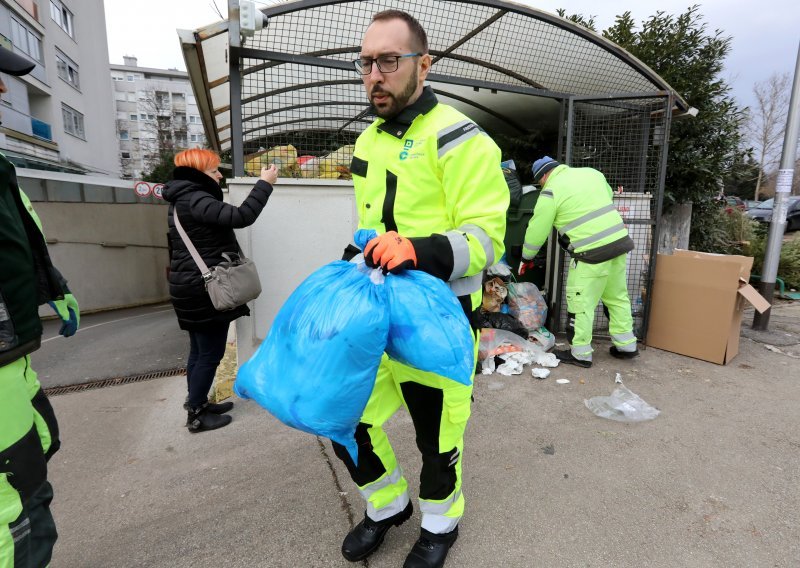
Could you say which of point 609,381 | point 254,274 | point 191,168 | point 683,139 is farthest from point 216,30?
point 683,139

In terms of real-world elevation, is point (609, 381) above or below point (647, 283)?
below

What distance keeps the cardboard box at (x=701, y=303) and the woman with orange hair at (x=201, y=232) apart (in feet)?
11.9

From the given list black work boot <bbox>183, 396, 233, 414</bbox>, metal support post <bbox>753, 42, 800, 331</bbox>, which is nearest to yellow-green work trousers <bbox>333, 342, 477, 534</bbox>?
black work boot <bbox>183, 396, 233, 414</bbox>

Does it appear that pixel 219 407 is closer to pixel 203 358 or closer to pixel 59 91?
pixel 203 358

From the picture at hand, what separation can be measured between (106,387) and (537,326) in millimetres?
3959

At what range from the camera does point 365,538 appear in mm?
1776

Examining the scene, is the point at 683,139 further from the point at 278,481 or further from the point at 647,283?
the point at 278,481

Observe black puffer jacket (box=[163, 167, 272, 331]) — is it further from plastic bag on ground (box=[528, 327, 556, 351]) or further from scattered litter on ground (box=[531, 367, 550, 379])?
plastic bag on ground (box=[528, 327, 556, 351])

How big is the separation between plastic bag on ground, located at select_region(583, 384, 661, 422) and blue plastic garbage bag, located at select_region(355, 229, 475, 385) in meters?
2.10

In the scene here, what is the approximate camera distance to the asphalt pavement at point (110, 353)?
446 cm

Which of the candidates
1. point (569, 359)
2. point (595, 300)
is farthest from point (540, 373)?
point (595, 300)

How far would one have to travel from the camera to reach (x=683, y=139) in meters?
5.56

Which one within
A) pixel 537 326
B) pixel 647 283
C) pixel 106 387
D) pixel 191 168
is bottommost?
pixel 106 387

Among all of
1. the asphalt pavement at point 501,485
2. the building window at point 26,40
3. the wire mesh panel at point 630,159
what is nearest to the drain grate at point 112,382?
the asphalt pavement at point 501,485
